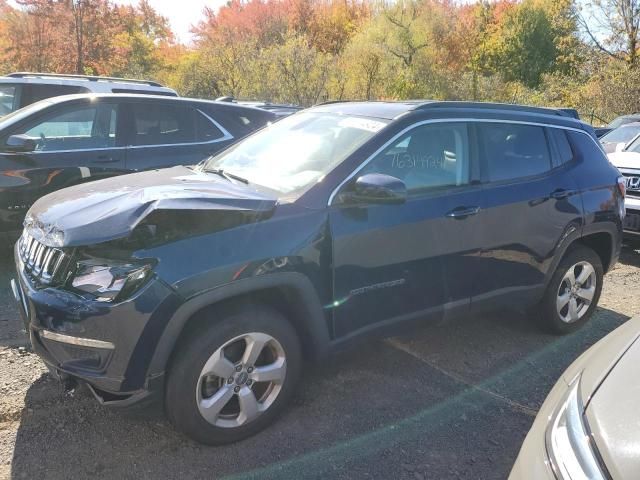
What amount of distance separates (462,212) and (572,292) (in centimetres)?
158

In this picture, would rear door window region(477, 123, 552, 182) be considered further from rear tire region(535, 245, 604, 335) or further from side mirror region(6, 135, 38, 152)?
side mirror region(6, 135, 38, 152)

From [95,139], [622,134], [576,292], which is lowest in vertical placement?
[576,292]

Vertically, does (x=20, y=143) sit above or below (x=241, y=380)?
above

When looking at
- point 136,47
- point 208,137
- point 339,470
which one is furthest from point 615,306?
point 136,47

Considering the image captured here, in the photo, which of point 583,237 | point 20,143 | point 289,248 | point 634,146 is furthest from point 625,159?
point 20,143

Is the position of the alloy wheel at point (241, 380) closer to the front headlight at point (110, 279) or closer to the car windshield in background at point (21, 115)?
the front headlight at point (110, 279)

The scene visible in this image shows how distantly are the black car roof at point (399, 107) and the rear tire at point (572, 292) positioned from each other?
1189 mm

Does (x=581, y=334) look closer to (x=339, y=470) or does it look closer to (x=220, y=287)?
(x=339, y=470)

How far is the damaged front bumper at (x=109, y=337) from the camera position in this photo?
92.5 inches

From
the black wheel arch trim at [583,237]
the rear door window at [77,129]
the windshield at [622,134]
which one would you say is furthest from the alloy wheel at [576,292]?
the windshield at [622,134]

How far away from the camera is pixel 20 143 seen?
15.9ft

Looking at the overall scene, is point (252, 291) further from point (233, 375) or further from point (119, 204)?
point (119, 204)

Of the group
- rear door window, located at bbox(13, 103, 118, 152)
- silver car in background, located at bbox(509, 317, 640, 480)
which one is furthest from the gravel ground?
rear door window, located at bbox(13, 103, 118, 152)

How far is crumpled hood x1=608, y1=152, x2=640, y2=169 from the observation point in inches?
255
